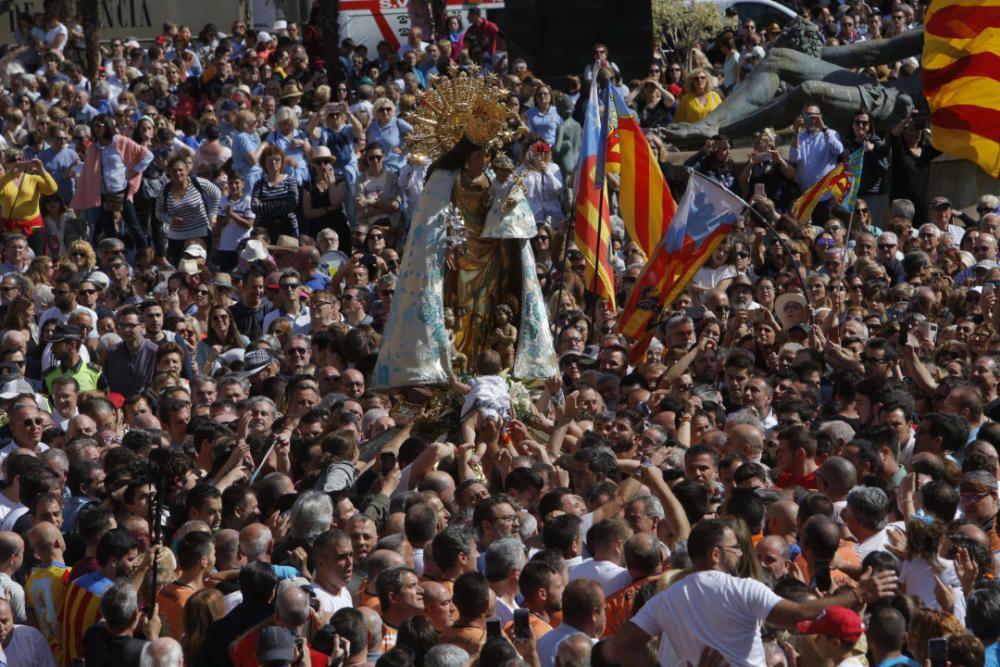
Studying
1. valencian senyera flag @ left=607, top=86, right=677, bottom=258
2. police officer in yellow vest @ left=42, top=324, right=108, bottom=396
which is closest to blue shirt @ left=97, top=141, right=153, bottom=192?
police officer in yellow vest @ left=42, top=324, right=108, bottom=396

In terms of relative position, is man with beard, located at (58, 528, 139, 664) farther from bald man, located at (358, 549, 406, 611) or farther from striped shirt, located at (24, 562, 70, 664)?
bald man, located at (358, 549, 406, 611)

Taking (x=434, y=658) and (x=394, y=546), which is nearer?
(x=434, y=658)

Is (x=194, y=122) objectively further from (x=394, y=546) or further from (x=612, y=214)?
(x=394, y=546)

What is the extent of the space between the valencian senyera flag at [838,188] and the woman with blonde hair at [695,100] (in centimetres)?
406

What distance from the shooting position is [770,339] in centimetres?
1375

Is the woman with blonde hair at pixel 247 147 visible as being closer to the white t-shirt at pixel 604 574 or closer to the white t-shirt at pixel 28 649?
the white t-shirt at pixel 28 649

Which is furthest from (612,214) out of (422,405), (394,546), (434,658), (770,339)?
(434,658)

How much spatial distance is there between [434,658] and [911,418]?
5.34 m

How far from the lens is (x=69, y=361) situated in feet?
46.7

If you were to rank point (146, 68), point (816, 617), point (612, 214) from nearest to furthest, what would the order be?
point (816, 617) → point (612, 214) → point (146, 68)

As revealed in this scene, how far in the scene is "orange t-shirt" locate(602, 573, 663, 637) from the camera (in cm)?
816

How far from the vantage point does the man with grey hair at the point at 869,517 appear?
889 cm

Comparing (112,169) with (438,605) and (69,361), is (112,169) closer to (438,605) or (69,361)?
(69,361)

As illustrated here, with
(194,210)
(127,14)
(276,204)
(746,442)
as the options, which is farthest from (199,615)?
(127,14)
